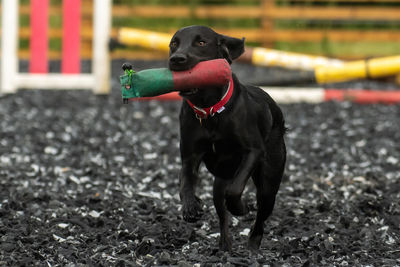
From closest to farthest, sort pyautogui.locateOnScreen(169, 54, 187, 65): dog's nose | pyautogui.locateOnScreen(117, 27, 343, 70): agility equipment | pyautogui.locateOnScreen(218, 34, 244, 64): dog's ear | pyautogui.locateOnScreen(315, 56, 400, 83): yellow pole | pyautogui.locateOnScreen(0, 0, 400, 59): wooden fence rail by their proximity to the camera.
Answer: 1. pyautogui.locateOnScreen(169, 54, 187, 65): dog's nose
2. pyautogui.locateOnScreen(218, 34, 244, 64): dog's ear
3. pyautogui.locateOnScreen(315, 56, 400, 83): yellow pole
4. pyautogui.locateOnScreen(117, 27, 343, 70): agility equipment
5. pyautogui.locateOnScreen(0, 0, 400, 59): wooden fence rail

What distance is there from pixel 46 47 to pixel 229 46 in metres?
5.85

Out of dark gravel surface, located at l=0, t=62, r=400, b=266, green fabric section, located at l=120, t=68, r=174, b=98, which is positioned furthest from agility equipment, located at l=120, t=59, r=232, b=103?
dark gravel surface, located at l=0, t=62, r=400, b=266

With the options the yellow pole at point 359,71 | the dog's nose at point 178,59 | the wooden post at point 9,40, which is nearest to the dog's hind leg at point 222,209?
the dog's nose at point 178,59

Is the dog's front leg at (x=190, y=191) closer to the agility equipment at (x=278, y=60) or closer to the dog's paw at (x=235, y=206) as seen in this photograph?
the dog's paw at (x=235, y=206)

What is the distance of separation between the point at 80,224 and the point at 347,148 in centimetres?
323

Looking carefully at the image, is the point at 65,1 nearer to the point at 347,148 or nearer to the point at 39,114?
the point at 39,114

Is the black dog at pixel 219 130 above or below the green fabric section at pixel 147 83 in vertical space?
below

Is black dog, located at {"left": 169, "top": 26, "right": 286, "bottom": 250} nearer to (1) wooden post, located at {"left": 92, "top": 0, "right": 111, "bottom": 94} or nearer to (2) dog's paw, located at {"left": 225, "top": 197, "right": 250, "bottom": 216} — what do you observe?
(2) dog's paw, located at {"left": 225, "top": 197, "right": 250, "bottom": 216}

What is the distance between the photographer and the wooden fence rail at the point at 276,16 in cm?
1315

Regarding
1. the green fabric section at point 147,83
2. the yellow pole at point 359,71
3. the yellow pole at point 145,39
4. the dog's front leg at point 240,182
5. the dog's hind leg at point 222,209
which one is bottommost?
the dog's hind leg at point 222,209

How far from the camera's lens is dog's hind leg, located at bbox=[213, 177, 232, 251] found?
139 inches

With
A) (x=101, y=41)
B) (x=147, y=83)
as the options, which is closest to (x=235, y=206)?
(x=147, y=83)

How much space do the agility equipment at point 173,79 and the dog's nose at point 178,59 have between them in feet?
0.16

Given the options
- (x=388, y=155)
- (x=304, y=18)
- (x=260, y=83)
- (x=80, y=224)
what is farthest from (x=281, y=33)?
(x=80, y=224)
